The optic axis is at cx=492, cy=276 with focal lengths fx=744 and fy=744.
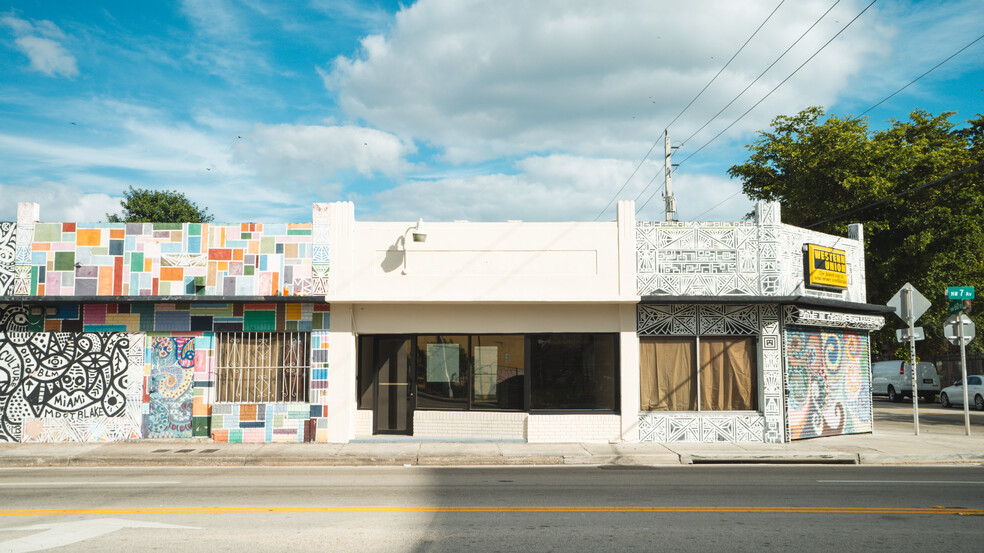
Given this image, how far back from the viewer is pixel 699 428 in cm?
1630

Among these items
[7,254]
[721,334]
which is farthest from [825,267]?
[7,254]

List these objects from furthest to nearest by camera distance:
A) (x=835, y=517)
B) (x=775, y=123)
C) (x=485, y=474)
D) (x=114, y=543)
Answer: (x=775, y=123) < (x=485, y=474) < (x=835, y=517) < (x=114, y=543)

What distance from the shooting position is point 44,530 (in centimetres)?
783

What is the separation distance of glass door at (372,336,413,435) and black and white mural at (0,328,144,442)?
16.7 ft

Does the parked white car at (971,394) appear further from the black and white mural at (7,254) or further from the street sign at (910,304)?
the black and white mural at (7,254)

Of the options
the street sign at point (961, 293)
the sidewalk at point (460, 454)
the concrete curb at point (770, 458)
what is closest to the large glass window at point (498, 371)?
the sidewalk at point (460, 454)

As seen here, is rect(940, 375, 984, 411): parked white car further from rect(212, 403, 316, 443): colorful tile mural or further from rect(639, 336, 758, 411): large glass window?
rect(212, 403, 316, 443): colorful tile mural

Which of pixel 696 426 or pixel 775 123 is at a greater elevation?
pixel 775 123

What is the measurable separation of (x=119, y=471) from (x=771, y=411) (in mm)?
13100

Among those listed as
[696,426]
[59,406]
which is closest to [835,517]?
[696,426]

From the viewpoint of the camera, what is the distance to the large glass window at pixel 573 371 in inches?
653

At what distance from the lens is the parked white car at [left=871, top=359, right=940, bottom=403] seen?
119 feet

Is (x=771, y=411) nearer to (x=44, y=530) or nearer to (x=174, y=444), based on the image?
(x=174, y=444)

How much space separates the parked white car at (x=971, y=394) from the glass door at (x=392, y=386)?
24.2 metres
